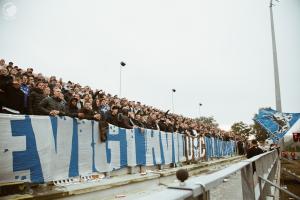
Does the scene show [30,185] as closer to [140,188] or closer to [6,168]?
[6,168]

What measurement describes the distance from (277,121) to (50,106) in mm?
11886

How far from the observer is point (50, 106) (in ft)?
25.1

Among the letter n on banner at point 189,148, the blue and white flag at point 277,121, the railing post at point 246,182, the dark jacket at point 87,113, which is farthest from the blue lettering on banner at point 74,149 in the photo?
the blue and white flag at point 277,121

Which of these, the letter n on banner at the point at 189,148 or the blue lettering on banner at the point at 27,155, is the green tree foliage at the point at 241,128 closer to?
the letter n on banner at the point at 189,148

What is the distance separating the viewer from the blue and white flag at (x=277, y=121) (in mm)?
15500

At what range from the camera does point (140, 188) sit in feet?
32.1

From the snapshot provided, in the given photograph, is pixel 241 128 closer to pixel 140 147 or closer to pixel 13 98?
pixel 140 147

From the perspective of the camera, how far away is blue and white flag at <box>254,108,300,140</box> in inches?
610

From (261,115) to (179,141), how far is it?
437 centimetres

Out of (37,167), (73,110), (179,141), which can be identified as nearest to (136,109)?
(179,141)

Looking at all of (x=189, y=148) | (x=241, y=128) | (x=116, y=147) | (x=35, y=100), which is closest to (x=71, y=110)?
(x=35, y=100)

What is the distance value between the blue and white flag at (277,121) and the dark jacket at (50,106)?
10.7 metres

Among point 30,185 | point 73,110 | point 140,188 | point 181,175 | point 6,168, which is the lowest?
point 140,188

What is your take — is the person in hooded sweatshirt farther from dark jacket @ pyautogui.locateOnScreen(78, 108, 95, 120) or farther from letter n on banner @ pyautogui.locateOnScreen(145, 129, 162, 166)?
letter n on banner @ pyautogui.locateOnScreen(145, 129, 162, 166)
